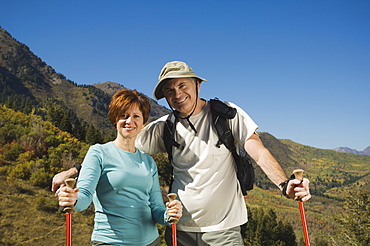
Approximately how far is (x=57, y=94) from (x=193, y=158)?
191961mm

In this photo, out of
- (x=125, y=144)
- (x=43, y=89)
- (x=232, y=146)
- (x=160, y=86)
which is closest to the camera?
(x=125, y=144)

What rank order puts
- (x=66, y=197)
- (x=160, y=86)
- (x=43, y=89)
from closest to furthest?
(x=66, y=197)
(x=160, y=86)
(x=43, y=89)

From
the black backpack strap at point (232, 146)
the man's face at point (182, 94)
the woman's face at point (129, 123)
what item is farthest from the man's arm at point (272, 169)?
the woman's face at point (129, 123)

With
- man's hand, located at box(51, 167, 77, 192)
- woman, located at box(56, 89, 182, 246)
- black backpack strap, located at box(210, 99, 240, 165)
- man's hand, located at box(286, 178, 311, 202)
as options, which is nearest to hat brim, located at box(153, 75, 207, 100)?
black backpack strap, located at box(210, 99, 240, 165)

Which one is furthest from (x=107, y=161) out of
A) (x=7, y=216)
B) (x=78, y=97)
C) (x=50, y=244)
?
(x=78, y=97)

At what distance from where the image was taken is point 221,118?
3270 mm

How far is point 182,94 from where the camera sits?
334 centimetres

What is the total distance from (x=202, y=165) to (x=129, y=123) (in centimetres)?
90

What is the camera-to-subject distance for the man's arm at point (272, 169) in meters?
2.36

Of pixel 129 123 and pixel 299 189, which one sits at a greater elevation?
pixel 129 123

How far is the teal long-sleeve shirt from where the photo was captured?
2369 mm

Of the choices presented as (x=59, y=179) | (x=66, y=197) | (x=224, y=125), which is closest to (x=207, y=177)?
(x=224, y=125)

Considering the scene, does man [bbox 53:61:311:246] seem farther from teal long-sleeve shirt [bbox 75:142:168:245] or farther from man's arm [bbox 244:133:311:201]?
teal long-sleeve shirt [bbox 75:142:168:245]

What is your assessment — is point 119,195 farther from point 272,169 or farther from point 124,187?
point 272,169
